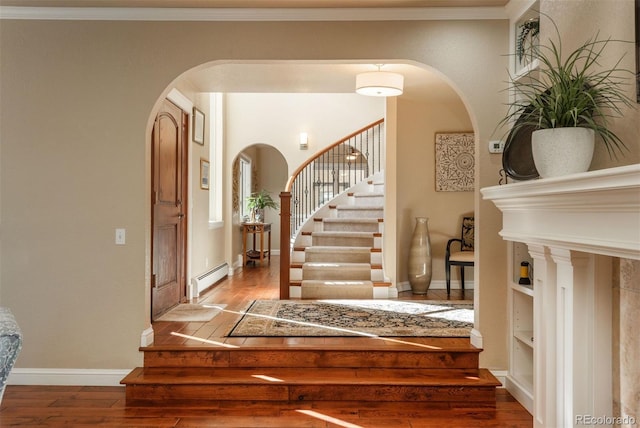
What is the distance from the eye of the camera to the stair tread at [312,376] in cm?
325

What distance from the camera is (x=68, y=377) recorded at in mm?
3508

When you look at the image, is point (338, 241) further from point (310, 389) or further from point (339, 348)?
point (310, 389)

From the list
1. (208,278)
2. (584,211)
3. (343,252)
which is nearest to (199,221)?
(208,278)

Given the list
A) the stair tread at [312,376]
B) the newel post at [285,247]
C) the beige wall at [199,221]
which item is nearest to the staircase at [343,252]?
the newel post at [285,247]

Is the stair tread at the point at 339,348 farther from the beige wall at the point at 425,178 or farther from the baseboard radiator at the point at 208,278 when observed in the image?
the beige wall at the point at 425,178

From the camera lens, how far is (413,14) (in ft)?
11.4

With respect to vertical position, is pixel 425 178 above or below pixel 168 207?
above

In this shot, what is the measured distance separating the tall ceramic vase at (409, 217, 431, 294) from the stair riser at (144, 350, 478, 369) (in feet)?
7.74

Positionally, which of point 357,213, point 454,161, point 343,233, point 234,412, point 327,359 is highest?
point 454,161

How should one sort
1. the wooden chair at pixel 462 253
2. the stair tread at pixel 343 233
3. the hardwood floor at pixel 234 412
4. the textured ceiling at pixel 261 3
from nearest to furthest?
the hardwood floor at pixel 234 412 → the textured ceiling at pixel 261 3 → the wooden chair at pixel 462 253 → the stair tread at pixel 343 233

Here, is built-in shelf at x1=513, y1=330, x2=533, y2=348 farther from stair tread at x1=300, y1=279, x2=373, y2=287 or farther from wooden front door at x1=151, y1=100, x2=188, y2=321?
wooden front door at x1=151, y1=100, x2=188, y2=321

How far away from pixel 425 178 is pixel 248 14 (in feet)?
11.2

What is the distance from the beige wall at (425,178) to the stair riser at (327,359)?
8.83ft

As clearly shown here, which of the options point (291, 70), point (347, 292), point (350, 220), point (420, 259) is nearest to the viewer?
point (291, 70)
